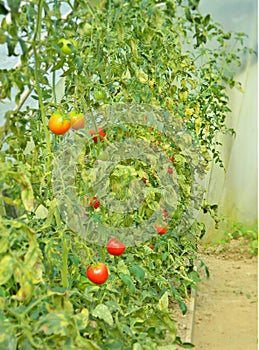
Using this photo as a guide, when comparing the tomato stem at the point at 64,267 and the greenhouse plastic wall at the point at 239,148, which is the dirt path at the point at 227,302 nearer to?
the greenhouse plastic wall at the point at 239,148

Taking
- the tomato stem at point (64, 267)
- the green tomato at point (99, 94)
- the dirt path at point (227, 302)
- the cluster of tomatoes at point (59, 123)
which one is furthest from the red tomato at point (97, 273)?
the dirt path at point (227, 302)

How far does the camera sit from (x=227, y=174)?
5.14 metres

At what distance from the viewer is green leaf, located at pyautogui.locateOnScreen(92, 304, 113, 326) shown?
1.52 meters

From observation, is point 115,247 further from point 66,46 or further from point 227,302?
point 227,302

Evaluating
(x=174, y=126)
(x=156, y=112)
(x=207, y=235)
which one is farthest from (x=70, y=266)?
(x=207, y=235)

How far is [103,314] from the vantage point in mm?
1552

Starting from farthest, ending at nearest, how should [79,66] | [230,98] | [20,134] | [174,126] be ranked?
1. [230,98]
2. [174,126]
3. [79,66]
4. [20,134]

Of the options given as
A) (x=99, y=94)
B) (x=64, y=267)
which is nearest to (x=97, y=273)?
(x=64, y=267)

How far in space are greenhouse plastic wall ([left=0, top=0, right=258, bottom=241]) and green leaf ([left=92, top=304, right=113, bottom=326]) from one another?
330cm

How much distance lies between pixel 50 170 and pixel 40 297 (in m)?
0.52

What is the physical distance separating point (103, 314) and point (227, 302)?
255 centimetres

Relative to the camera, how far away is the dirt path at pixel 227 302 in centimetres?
345

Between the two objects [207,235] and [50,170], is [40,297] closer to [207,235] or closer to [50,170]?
[50,170]

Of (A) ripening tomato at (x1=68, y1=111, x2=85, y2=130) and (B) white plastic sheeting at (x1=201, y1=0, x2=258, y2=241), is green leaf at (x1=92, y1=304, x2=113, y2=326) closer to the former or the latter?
(A) ripening tomato at (x1=68, y1=111, x2=85, y2=130)
